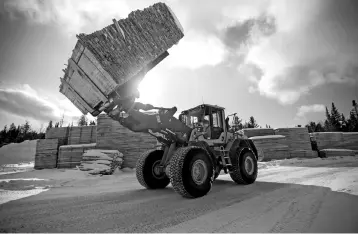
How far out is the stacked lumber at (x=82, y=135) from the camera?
490 inches

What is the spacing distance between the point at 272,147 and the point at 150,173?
425 inches

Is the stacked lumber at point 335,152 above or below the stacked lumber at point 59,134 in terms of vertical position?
below

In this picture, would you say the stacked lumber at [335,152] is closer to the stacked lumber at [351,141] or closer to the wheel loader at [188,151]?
the stacked lumber at [351,141]

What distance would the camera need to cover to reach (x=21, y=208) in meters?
2.68

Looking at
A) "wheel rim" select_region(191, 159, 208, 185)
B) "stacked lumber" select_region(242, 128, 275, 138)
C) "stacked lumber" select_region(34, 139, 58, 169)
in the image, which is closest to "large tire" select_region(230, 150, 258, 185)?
"wheel rim" select_region(191, 159, 208, 185)

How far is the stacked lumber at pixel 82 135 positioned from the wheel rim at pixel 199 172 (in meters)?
10.9

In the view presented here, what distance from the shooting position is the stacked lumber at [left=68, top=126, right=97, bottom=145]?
1245 cm

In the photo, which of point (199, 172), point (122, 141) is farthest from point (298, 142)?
point (199, 172)

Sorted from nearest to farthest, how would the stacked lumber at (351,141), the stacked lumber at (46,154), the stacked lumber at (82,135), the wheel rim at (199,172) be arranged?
1. the wheel rim at (199,172)
2. the stacked lumber at (46,154)
3. the stacked lumber at (82,135)
4. the stacked lumber at (351,141)

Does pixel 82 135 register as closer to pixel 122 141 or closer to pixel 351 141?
pixel 122 141

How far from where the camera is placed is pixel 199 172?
3.62m

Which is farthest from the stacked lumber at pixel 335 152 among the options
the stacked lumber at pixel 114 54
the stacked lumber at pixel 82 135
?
the stacked lumber at pixel 82 135

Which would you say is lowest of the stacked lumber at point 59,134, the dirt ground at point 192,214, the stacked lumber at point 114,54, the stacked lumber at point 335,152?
the dirt ground at point 192,214

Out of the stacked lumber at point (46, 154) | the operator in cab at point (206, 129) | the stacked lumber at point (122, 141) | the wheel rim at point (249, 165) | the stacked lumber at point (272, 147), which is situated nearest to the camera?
the operator in cab at point (206, 129)
